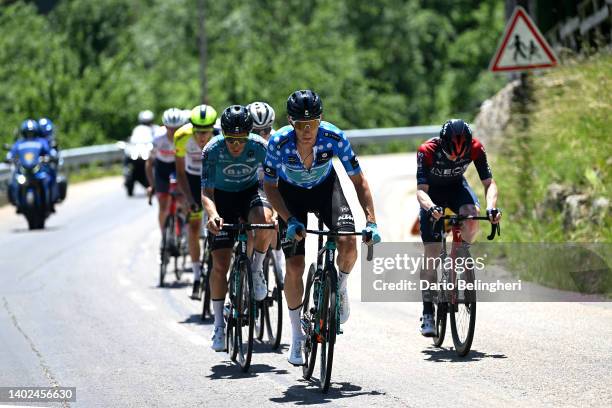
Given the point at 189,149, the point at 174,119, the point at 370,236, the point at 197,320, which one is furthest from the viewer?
the point at 174,119

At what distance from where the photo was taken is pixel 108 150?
3716cm

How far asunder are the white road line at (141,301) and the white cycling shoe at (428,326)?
12.4 ft

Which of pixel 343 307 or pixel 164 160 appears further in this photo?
pixel 164 160

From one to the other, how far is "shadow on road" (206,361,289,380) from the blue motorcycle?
13279 millimetres

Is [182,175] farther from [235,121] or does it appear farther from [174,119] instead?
[235,121]

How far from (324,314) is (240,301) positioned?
1.29 m

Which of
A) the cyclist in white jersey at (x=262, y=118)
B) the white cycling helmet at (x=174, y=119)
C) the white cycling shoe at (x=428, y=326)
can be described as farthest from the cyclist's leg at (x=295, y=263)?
the white cycling helmet at (x=174, y=119)

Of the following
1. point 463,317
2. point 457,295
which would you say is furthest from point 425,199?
point 463,317

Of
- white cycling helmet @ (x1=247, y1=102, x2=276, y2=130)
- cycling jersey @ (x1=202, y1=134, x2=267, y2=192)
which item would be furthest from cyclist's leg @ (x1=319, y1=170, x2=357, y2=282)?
white cycling helmet @ (x1=247, y1=102, x2=276, y2=130)

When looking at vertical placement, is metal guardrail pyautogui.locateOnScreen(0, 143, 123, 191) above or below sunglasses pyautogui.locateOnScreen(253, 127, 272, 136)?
above

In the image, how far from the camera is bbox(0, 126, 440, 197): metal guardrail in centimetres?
3485

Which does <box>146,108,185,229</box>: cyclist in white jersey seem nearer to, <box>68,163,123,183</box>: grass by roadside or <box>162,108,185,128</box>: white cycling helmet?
<box>162,108,185,128</box>: white cycling helmet

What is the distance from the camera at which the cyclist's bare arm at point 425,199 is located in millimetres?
10344

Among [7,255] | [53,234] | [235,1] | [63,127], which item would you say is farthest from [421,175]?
[235,1]
